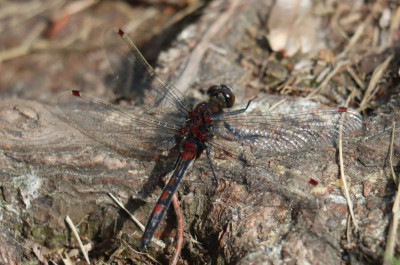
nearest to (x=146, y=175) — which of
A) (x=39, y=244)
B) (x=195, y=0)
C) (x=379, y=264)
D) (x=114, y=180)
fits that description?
(x=114, y=180)

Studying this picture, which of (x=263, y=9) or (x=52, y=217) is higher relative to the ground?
(x=263, y=9)

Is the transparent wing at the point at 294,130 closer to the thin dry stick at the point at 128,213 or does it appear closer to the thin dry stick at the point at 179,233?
the thin dry stick at the point at 179,233

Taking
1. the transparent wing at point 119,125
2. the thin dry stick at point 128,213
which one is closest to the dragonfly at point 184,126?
the transparent wing at point 119,125

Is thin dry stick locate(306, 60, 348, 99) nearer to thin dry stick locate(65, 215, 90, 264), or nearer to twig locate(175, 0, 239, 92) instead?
twig locate(175, 0, 239, 92)

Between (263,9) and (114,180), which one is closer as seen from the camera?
(114,180)

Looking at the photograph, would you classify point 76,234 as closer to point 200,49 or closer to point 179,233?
point 179,233

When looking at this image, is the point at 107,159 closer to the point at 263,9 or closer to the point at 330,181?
the point at 330,181

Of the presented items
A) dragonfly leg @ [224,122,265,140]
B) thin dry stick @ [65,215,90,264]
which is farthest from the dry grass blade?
thin dry stick @ [65,215,90,264]
